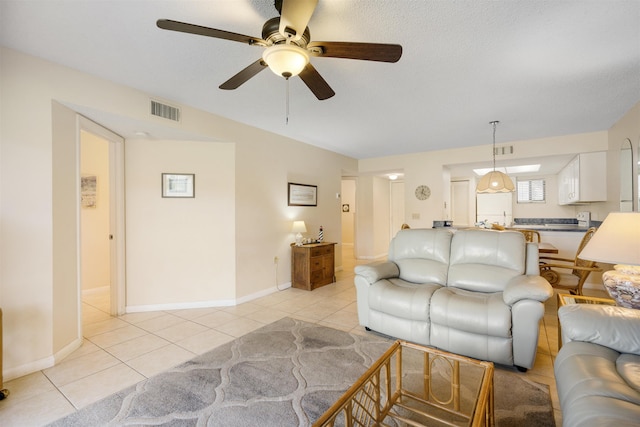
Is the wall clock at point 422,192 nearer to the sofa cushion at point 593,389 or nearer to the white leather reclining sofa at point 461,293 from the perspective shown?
A: the white leather reclining sofa at point 461,293

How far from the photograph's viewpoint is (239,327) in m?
3.05

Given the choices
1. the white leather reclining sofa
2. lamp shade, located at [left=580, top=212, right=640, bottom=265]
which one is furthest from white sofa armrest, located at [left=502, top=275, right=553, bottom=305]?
lamp shade, located at [left=580, top=212, right=640, bottom=265]

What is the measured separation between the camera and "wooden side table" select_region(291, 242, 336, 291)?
4496 millimetres

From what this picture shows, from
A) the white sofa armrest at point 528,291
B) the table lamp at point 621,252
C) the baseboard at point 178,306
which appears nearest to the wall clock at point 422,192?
the white sofa armrest at point 528,291

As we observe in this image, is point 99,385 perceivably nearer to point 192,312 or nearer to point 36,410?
point 36,410

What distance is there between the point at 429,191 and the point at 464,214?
2.97m

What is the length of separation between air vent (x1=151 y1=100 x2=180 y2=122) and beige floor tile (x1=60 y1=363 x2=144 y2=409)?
7.90 feet

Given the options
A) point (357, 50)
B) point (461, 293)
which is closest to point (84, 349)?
point (357, 50)

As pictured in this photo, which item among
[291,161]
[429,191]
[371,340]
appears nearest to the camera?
[371,340]

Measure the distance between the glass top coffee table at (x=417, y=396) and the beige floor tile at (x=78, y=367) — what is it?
6.46ft

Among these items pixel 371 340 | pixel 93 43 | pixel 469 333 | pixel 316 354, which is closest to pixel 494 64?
pixel 469 333

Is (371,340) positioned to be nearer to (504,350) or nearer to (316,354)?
(316,354)

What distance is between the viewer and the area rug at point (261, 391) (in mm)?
1679

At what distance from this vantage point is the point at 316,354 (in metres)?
2.42
